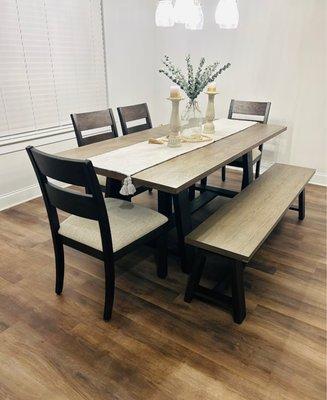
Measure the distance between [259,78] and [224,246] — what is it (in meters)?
2.70

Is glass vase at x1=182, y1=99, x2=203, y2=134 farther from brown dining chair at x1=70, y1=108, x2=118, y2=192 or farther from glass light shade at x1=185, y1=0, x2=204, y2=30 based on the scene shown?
brown dining chair at x1=70, y1=108, x2=118, y2=192

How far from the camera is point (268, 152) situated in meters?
3.86

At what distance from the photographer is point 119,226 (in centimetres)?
170

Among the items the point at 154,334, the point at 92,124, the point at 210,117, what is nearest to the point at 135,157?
the point at 92,124

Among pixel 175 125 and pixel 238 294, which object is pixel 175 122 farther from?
pixel 238 294

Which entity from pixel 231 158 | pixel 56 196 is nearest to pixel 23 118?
pixel 56 196

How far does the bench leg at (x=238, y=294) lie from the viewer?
5.34 ft

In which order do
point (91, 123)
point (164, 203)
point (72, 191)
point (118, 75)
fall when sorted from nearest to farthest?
1. point (72, 191)
2. point (164, 203)
3. point (91, 123)
4. point (118, 75)

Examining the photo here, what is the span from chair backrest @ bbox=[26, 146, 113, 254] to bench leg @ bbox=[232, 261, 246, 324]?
2.06 feet

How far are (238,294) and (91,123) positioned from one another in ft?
5.48

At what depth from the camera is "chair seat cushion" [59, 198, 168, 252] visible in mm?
1633

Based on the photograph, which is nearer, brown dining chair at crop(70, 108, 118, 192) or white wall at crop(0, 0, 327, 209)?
brown dining chair at crop(70, 108, 118, 192)

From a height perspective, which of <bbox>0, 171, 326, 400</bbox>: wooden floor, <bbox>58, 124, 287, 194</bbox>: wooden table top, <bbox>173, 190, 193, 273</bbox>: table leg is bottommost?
<bbox>0, 171, 326, 400</bbox>: wooden floor

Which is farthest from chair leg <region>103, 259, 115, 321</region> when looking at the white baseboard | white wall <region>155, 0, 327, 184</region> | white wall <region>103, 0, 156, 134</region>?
white wall <region>155, 0, 327, 184</region>
